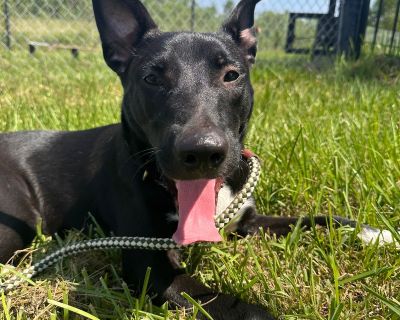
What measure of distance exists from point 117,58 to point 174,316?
4.52 ft

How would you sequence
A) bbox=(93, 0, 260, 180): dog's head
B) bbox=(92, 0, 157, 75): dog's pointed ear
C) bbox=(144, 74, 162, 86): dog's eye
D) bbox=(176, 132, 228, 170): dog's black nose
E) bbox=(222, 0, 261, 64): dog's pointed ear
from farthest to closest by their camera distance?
bbox=(222, 0, 261, 64): dog's pointed ear
bbox=(92, 0, 157, 75): dog's pointed ear
bbox=(144, 74, 162, 86): dog's eye
bbox=(93, 0, 260, 180): dog's head
bbox=(176, 132, 228, 170): dog's black nose

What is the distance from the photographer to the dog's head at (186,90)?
5.71 feet

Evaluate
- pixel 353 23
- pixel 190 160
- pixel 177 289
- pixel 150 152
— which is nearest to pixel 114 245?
pixel 177 289

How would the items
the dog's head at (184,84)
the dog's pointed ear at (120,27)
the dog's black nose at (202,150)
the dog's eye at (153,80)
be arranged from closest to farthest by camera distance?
1. the dog's black nose at (202,150)
2. the dog's head at (184,84)
3. the dog's eye at (153,80)
4. the dog's pointed ear at (120,27)

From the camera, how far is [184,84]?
2.04m

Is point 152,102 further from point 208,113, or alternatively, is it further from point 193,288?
point 193,288

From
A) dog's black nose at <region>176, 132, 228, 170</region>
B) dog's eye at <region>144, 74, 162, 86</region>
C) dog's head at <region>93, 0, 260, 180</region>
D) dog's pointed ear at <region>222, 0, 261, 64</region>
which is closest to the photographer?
dog's black nose at <region>176, 132, 228, 170</region>

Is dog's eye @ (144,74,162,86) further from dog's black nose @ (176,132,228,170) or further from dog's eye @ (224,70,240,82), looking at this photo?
dog's black nose @ (176,132,228,170)

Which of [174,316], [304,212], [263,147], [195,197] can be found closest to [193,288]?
[174,316]

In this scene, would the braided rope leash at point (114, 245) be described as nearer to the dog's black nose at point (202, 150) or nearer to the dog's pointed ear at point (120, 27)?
the dog's black nose at point (202, 150)

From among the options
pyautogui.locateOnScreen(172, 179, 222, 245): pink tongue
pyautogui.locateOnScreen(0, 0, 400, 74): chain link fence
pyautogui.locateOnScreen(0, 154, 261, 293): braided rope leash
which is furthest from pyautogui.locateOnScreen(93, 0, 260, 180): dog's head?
pyautogui.locateOnScreen(0, 0, 400, 74): chain link fence

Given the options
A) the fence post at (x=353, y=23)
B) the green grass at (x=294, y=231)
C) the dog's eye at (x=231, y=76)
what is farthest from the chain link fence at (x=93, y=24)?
the dog's eye at (x=231, y=76)

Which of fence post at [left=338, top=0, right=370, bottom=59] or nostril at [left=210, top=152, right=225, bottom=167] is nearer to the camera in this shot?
nostril at [left=210, top=152, right=225, bottom=167]

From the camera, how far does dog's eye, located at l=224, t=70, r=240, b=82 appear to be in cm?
217
